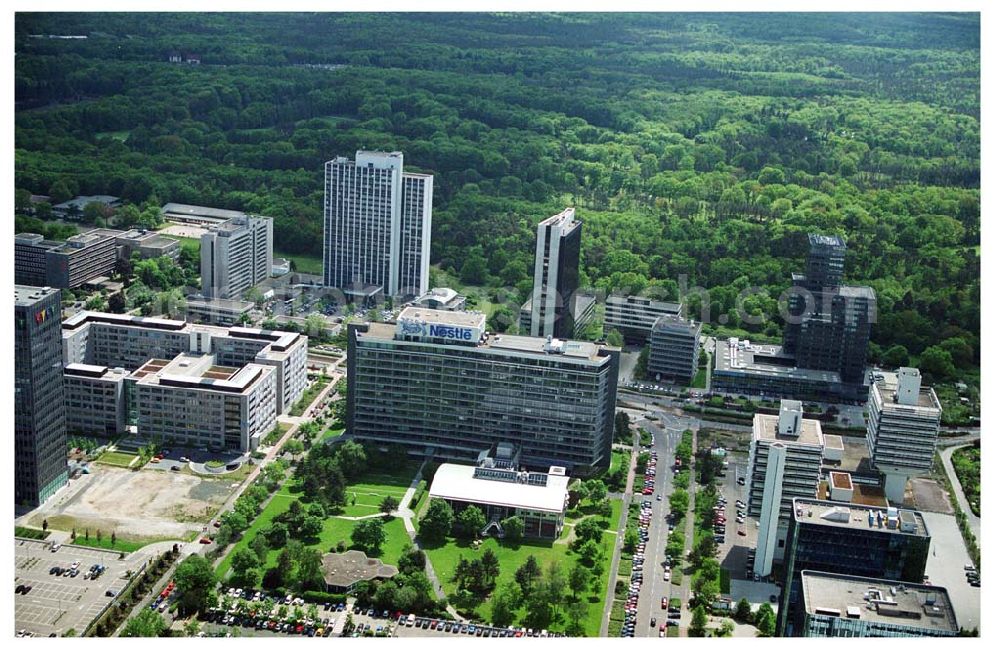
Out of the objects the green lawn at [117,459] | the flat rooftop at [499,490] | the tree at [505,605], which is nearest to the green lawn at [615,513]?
the flat rooftop at [499,490]

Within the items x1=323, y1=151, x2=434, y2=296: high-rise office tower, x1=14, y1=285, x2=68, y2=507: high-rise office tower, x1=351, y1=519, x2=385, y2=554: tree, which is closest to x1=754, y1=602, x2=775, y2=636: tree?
x1=351, y1=519, x2=385, y2=554: tree

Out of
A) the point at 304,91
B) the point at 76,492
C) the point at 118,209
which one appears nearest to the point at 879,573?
the point at 76,492

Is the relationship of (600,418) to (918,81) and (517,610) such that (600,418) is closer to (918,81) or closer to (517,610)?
(517,610)

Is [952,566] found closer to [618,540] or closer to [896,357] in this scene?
[618,540]

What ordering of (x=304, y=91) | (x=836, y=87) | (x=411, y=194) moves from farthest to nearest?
(x=836, y=87), (x=304, y=91), (x=411, y=194)

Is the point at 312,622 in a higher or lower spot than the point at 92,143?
lower

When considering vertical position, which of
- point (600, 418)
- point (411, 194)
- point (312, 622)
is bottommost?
point (312, 622)

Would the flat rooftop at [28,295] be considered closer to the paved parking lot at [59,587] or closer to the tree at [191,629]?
the paved parking lot at [59,587]
